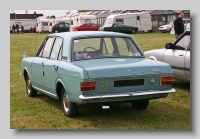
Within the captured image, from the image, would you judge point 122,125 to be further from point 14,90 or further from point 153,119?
point 14,90

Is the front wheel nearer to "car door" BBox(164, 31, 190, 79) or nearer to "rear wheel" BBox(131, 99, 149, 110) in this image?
"rear wheel" BBox(131, 99, 149, 110)

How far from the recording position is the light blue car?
6.58 metres

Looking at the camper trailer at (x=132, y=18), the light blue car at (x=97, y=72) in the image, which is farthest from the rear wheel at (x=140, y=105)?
the camper trailer at (x=132, y=18)

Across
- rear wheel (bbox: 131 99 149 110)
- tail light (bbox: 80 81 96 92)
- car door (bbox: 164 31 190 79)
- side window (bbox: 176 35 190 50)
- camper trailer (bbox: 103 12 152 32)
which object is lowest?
rear wheel (bbox: 131 99 149 110)

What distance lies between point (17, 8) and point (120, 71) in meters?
1.96

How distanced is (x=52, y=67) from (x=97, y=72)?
1.25m

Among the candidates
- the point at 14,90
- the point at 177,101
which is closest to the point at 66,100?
the point at 177,101

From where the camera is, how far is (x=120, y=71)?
6664 millimetres

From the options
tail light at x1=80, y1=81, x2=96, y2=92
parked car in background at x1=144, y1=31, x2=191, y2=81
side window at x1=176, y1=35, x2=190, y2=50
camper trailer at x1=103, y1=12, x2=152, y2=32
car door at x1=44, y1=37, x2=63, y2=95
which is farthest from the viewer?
side window at x1=176, y1=35, x2=190, y2=50

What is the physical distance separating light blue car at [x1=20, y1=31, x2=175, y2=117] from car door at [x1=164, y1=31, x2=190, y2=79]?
172cm

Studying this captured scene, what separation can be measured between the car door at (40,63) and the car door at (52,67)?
17cm

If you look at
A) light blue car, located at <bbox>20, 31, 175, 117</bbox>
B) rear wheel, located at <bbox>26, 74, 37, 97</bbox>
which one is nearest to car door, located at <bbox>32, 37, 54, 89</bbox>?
light blue car, located at <bbox>20, 31, 175, 117</bbox>

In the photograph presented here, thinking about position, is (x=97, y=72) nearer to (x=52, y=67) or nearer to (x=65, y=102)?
(x=65, y=102)

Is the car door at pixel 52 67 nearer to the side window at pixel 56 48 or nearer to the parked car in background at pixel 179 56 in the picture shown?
the side window at pixel 56 48
